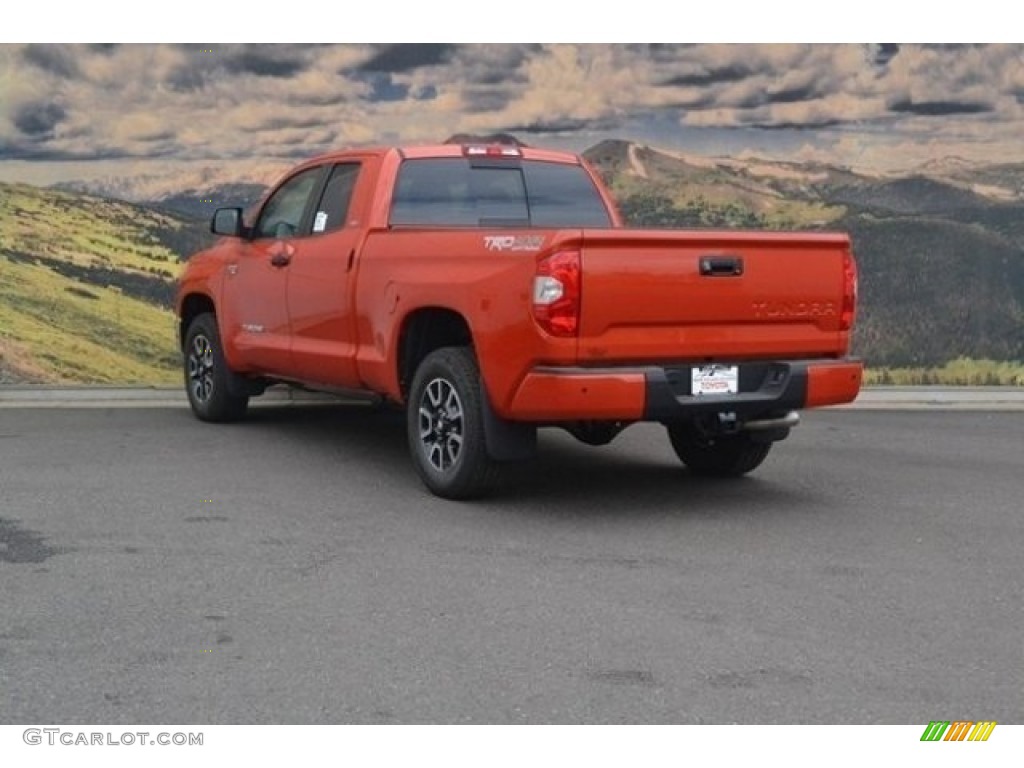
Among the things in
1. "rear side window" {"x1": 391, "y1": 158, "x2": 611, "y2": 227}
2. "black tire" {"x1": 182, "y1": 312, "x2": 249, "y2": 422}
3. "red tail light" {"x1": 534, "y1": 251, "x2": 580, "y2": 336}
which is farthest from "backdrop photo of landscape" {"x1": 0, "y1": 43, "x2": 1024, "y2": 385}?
"red tail light" {"x1": 534, "y1": 251, "x2": 580, "y2": 336}

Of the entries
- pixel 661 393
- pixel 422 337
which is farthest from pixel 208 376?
pixel 661 393

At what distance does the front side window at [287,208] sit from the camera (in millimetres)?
8141

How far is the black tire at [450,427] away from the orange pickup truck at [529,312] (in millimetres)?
11

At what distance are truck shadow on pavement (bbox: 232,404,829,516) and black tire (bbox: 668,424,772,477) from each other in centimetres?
9

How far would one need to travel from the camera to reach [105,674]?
4.04 m

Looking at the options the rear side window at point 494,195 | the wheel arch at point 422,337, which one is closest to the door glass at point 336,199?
the rear side window at point 494,195

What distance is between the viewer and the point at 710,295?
6086 millimetres

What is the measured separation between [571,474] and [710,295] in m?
1.88

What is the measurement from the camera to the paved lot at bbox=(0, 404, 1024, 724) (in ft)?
12.8

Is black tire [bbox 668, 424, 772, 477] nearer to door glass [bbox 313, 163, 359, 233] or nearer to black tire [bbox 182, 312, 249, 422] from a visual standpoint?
door glass [bbox 313, 163, 359, 233]

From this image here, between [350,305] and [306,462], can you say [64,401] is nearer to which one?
[306,462]

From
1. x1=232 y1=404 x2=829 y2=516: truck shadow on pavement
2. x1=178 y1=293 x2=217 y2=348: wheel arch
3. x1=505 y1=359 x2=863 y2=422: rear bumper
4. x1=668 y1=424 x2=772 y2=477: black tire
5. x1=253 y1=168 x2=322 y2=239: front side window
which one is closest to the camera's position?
x1=505 y1=359 x2=863 y2=422: rear bumper

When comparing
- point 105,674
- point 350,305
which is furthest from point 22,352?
point 105,674

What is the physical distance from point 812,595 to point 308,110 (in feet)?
24.5
